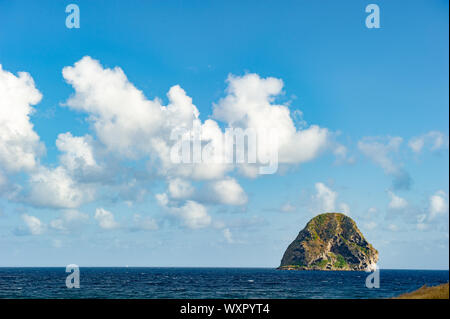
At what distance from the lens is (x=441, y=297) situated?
43.1 m
